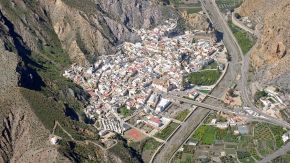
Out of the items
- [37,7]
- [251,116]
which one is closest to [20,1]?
[37,7]

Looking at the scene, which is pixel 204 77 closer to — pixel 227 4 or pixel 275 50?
pixel 275 50

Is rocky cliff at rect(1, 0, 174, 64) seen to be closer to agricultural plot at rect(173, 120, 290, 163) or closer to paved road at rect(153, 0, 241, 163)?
paved road at rect(153, 0, 241, 163)

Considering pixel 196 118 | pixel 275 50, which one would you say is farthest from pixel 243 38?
pixel 196 118

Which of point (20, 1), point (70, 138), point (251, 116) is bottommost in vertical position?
point (251, 116)

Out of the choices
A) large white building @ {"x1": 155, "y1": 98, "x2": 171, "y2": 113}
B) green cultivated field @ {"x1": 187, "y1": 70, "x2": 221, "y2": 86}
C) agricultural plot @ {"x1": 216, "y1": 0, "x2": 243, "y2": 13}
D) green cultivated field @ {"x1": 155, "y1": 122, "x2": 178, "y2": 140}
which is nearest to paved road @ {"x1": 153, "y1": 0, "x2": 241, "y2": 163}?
green cultivated field @ {"x1": 155, "y1": 122, "x2": 178, "y2": 140}

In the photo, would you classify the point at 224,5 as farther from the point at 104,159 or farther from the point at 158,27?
the point at 104,159

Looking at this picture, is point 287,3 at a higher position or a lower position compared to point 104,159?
higher

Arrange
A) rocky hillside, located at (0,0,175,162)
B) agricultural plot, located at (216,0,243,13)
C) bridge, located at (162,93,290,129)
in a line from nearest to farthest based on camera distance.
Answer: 1. rocky hillside, located at (0,0,175,162)
2. bridge, located at (162,93,290,129)
3. agricultural plot, located at (216,0,243,13)
